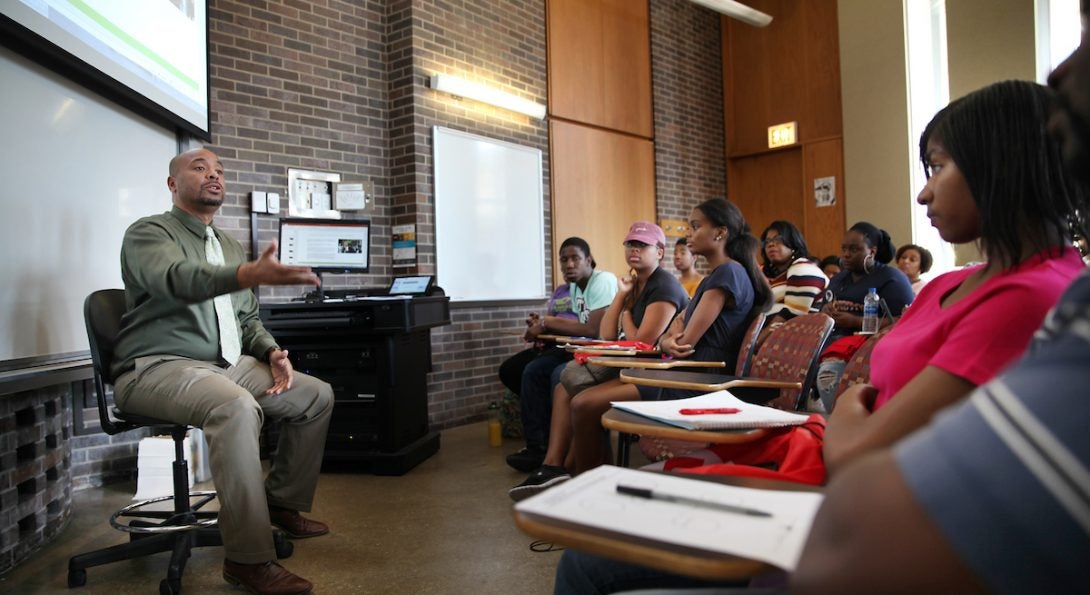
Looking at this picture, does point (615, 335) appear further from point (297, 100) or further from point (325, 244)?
point (297, 100)

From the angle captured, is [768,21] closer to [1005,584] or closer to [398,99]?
[398,99]

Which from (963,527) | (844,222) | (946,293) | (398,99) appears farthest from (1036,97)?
(844,222)

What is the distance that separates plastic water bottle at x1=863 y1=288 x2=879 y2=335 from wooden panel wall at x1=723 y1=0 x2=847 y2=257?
427cm

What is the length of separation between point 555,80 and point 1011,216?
18.4 ft

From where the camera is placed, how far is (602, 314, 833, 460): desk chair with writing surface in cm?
188

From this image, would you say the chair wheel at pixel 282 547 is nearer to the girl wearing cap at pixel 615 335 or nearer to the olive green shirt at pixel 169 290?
the olive green shirt at pixel 169 290

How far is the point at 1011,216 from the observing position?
1.01 metres

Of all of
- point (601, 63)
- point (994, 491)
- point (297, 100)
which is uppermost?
point (601, 63)

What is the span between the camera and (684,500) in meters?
0.77

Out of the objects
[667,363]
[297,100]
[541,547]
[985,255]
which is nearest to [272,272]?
[667,363]

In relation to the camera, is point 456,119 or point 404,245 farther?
point 456,119

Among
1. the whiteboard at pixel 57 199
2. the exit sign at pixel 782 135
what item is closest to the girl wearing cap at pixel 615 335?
the whiteboard at pixel 57 199

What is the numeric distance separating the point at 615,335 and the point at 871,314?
128 cm

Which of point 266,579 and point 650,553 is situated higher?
point 650,553
